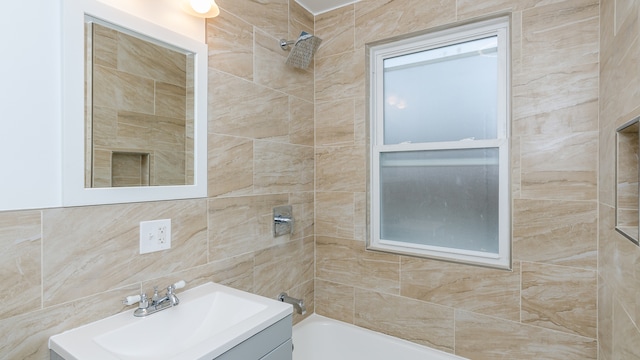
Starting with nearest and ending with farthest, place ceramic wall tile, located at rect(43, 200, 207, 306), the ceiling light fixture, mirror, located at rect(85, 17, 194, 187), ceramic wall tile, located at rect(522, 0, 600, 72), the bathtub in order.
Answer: ceramic wall tile, located at rect(43, 200, 207, 306) < mirror, located at rect(85, 17, 194, 187) < the ceiling light fixture < ceramic wall tile, located at rect(522, 0, 600, 72) < the bathtub

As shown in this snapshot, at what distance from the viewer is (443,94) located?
1963mm

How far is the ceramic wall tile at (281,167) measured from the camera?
1.88 meters

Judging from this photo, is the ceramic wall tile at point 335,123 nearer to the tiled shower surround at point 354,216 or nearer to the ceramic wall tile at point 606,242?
the tiled shower surround at point 354,216

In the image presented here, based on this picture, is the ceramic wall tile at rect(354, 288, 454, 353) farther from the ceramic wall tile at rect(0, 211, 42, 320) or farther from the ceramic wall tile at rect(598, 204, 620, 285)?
the ceramic wall tile at rect(0, 211, 42, 320)

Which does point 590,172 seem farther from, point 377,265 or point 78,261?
point 78,261

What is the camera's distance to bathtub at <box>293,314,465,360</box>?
1.94 metres

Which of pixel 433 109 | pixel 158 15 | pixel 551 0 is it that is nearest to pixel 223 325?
pixel 158 15

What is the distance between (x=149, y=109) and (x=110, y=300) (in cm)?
78

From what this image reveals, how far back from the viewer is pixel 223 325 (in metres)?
1.34

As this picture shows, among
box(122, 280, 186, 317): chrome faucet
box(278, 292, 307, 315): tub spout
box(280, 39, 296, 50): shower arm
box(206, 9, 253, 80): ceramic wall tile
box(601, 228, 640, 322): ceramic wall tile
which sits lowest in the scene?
box(278, 292, 307, 315): tub spout

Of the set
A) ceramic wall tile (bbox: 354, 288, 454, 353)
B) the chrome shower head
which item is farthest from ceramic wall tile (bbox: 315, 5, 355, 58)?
ceramic wall tile (bbox: 354, 288, 454, 353)

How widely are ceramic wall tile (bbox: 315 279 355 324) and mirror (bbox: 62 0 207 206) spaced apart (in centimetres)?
121

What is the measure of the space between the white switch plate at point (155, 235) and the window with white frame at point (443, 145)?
1.29m

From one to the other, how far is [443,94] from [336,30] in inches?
34.6
